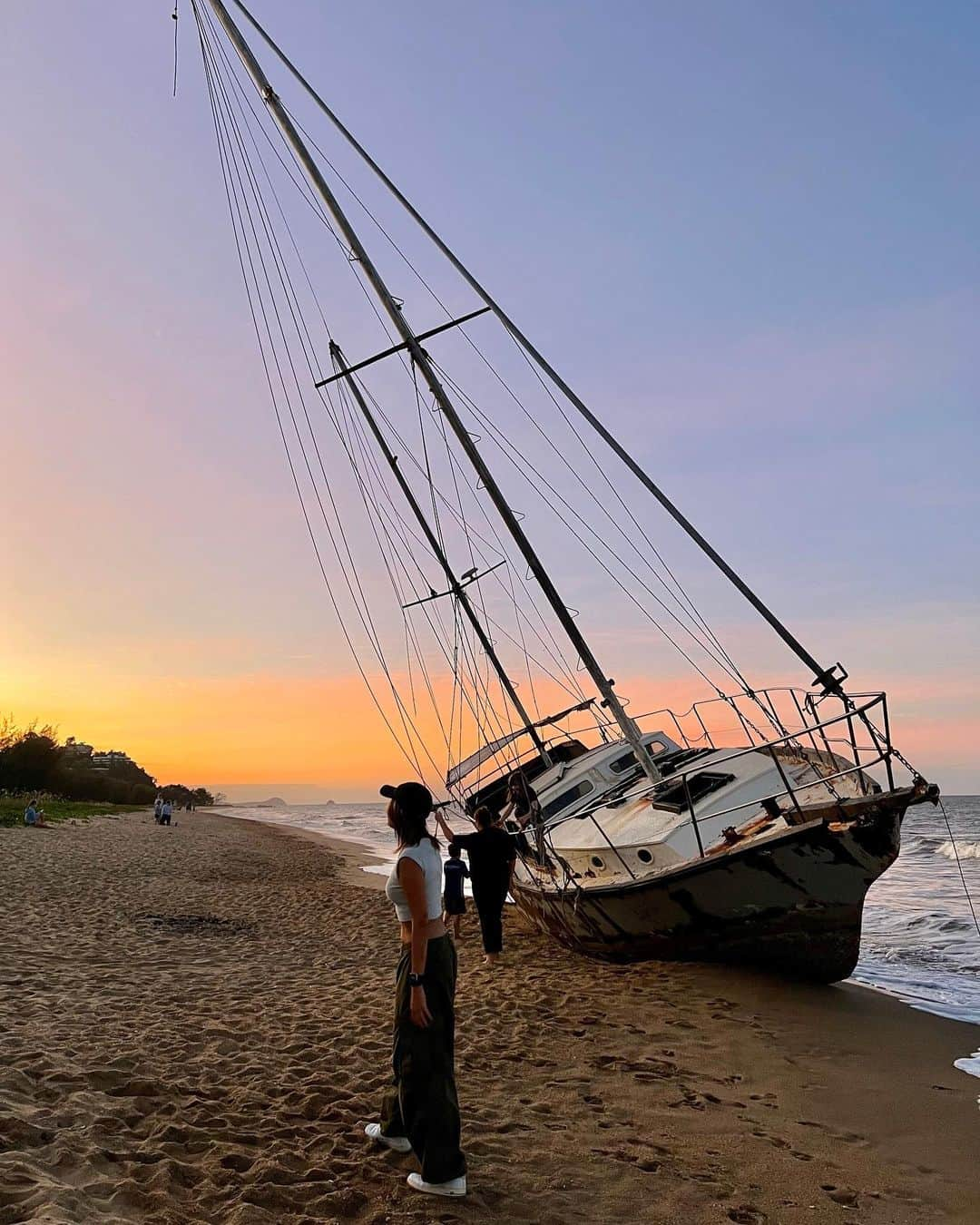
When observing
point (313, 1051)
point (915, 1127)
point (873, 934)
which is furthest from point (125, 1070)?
point (873, 934)

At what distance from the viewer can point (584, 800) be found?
15477 mm

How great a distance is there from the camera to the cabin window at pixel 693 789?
11.7m

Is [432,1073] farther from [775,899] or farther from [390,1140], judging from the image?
[775,899]

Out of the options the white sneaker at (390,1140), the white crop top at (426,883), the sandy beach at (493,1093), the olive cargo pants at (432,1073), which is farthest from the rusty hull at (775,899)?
the white crop top at (426,883)

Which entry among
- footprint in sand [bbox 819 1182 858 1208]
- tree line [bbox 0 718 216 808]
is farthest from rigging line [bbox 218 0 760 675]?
tree line [bbox 0 718 216 808]

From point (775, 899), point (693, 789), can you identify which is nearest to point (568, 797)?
point (693, 789)

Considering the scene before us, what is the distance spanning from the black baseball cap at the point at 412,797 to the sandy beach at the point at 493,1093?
1.99m

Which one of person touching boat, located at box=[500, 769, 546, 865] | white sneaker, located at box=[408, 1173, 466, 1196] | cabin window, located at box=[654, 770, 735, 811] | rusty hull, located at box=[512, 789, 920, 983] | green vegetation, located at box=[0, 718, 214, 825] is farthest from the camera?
green vegetation, located at box=[0, 718, 214, 825]

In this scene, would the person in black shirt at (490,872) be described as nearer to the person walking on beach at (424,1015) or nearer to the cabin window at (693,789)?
the cabin window at (693,789)

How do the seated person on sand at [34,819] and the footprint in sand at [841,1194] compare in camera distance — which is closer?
the footprint in sand at [841,1194]

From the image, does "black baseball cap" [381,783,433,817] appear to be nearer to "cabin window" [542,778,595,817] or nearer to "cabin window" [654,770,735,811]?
"cabin window" [654,770,735,811]

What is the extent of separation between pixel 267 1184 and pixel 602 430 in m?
9.88

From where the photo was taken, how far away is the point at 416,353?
12500 mm

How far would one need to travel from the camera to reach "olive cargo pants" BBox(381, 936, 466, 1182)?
435 cm
